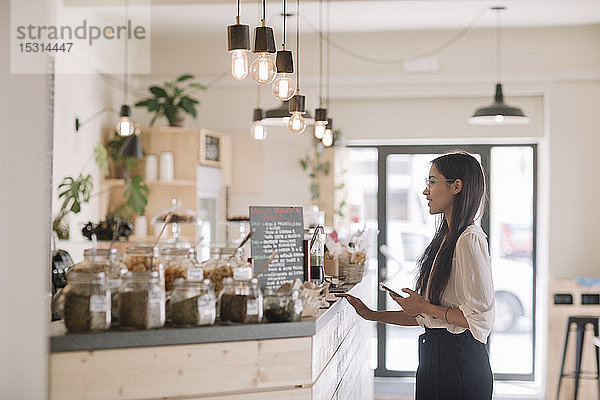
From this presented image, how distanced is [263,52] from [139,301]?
1.17 metres

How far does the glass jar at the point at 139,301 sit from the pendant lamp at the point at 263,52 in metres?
1.08

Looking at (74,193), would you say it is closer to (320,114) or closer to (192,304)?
(320,114)

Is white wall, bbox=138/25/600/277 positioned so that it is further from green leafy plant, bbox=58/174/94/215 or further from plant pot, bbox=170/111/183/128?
green leafy plant, bbox=58/174/94/215

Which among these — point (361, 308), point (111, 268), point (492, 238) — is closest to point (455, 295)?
point (361, 308)

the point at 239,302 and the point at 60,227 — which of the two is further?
the point at 60,227

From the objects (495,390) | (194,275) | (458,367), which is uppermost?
(194,275)

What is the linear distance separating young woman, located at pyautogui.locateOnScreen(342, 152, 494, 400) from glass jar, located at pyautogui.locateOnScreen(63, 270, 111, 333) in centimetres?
118

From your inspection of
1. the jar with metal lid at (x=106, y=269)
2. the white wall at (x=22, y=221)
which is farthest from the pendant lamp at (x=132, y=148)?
the white wall at (x=22, y=221)

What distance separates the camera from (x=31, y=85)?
2.05 m

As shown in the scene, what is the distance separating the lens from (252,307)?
2508 mm

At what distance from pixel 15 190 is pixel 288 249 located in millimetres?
1355

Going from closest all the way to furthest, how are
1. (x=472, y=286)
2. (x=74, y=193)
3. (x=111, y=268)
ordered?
(x=111, y=268), (x=472, y=286), (x=74, y=193)

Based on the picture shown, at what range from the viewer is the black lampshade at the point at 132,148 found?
6.12 meters

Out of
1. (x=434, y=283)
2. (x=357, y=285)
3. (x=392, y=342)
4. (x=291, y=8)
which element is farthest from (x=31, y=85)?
(x=392, y=342)
